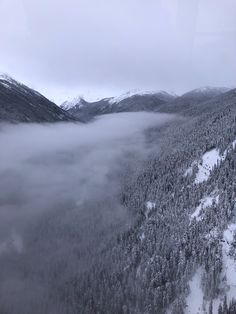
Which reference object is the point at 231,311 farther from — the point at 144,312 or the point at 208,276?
the point at 144,312

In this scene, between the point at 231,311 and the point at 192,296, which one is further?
the point at 192,296

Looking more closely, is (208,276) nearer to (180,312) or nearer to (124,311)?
(180,312)

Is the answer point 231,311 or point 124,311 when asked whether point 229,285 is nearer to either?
point 231,311

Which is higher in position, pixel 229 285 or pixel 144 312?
pixel 229 285

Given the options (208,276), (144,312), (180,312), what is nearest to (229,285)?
(208,276)

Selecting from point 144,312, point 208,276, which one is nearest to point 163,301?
point 144,312

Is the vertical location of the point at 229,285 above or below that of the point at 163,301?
above

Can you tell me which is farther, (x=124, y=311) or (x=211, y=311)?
(x=124, y=311)
